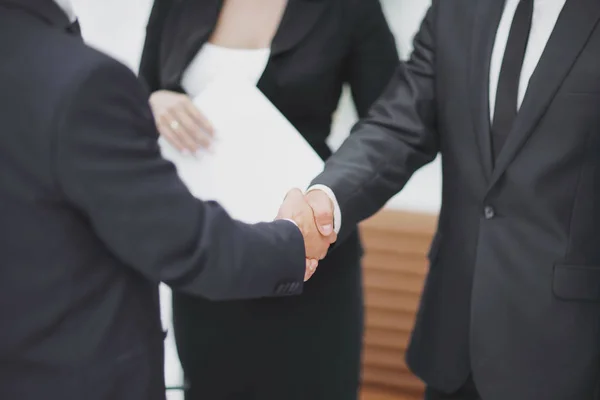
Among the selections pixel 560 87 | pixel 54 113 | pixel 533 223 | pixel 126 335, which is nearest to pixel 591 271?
pixel 533 223

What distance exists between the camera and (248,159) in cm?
132

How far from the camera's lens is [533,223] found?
1136 mm

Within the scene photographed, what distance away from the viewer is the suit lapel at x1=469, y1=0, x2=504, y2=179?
3.79ft

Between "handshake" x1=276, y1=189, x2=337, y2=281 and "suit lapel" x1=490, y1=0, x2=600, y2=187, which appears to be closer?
Result: "suit lapel" x1=490, y1=0, x2=600, y2=187

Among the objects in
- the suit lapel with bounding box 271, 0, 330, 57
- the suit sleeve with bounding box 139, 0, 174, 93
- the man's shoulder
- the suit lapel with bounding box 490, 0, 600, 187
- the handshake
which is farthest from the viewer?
the suit sleeve with bounding box 139, 0, 174, 93

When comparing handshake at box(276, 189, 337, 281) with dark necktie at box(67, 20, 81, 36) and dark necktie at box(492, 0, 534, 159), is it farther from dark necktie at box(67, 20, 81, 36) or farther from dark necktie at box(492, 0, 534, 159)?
Result: dark necktie at box(67, 20, 81, 36)

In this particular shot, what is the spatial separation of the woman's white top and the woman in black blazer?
0.7 inches

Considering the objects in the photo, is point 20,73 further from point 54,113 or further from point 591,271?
point 591,271

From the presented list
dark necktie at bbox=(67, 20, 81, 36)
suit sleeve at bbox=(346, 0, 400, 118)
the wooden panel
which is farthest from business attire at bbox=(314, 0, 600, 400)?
the wooden panel

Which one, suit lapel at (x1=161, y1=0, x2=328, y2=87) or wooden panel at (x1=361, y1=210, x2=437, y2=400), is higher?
suit lapel at (x1=161, y1=0, x2=328, y2=87)

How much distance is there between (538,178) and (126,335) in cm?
64

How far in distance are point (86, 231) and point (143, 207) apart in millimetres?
81

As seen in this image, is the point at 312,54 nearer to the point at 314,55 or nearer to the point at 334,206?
the point at 314,55

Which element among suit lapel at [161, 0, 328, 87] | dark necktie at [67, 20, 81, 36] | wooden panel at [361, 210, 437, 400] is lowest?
wooden panel at [361, 210, 437, 400]
